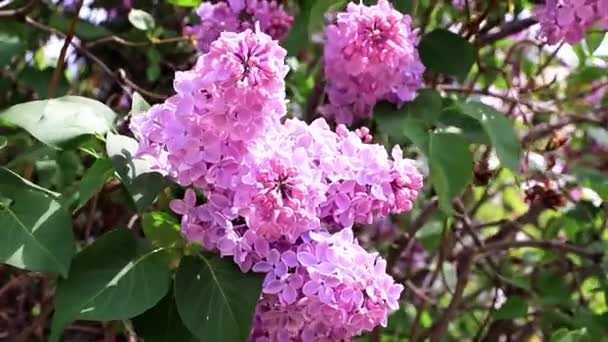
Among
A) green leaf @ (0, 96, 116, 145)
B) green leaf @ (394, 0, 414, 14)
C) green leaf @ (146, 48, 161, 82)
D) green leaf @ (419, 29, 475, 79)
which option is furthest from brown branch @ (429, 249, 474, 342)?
green leaf @ (0, 96, 116, 145)

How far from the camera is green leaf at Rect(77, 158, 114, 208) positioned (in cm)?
96

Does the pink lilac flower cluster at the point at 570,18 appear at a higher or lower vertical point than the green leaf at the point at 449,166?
higher

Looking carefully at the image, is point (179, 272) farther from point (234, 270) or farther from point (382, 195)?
point (382, 195)

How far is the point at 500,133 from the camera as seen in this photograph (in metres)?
1.16

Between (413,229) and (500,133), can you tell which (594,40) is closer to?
(500,133)

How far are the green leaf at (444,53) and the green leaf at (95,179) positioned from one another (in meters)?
0.51

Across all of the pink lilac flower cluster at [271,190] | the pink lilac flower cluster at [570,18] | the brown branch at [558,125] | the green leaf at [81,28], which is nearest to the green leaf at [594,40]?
the pink lilac flower cluster at [570,18]

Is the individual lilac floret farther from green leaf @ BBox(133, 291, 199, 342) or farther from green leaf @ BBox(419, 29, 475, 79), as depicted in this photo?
green leaf @ BBox(419, 29, 475, 79)

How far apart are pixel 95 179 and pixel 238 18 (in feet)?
1.36

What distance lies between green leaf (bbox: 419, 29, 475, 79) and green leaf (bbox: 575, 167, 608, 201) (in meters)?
0.22

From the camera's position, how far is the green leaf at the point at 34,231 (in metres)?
0.92

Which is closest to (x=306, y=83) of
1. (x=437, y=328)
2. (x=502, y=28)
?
(x=502, y=28)

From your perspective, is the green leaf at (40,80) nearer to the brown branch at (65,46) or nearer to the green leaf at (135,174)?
the brown branch at (65,46)

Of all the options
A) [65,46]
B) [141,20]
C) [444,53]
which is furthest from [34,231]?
[141,20]
